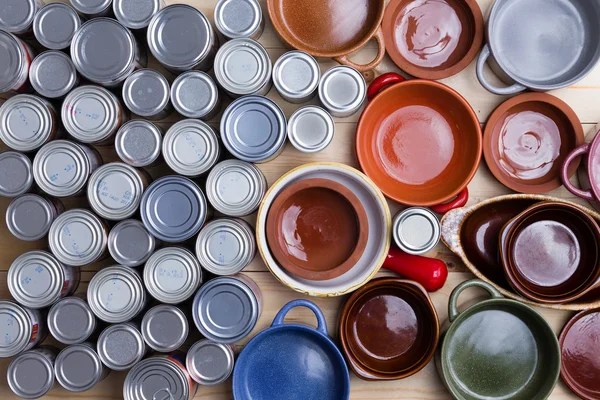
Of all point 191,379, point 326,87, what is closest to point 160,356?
point 191,379

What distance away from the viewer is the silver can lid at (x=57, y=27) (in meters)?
0.97

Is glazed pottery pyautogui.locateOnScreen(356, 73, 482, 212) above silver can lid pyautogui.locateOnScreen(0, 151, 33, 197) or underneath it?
above

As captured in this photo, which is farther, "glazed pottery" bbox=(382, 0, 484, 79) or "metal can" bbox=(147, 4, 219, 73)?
"glazed pottery" bbox=(382, 0, 484, 79)

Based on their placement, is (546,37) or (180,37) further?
(546,37)

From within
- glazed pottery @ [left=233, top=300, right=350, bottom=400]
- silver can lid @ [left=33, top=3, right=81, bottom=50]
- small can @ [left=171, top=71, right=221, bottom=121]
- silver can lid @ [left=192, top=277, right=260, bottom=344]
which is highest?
silver can lid @ [left=33, top=3, right=81, bottom=50]

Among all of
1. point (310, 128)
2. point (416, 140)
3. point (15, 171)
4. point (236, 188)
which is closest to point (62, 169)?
point (15, 171)

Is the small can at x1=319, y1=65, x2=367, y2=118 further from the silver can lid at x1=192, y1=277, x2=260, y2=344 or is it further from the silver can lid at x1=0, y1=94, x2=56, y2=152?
the silver can lid at x1=0, y1=94, x2=56, y2=152

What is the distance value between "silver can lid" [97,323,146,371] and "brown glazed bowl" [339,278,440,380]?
429 millimetres

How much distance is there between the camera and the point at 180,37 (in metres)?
0.97

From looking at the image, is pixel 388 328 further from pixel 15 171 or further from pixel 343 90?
pixel 15 171

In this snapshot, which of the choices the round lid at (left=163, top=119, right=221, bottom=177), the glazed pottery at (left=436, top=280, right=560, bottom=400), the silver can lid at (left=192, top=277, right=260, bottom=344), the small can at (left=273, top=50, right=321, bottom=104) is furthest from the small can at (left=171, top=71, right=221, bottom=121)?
the glazed pottery at (left=436, top=280, right=560, bottom=400)

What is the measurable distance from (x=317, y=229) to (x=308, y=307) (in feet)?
0.54

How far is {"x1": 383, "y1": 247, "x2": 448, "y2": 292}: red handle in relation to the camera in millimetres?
1007

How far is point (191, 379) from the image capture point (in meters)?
1.00
